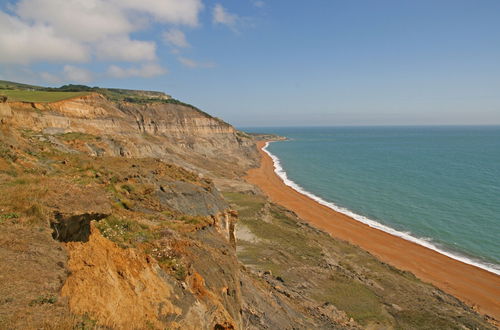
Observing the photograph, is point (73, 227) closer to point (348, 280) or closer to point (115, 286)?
point (115, 286)

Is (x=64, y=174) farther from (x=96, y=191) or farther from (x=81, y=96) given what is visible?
(x=81, y=96)

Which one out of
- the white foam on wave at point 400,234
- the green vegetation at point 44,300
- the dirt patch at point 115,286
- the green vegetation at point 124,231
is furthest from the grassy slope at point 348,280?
the green vegetation at point 44,300

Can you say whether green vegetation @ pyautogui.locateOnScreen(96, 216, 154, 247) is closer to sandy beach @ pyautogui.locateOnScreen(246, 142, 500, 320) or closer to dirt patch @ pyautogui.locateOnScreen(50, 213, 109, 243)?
dirt patch @ pyautogui.locateOnScreen(50, 213, 109, 243)

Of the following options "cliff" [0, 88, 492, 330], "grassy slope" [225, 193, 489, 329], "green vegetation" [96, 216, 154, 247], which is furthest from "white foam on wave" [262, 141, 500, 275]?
"green vegetation" [96, 216, 154, 247]

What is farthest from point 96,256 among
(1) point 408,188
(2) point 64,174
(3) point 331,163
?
(3) point 331,163

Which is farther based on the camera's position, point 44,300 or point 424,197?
point 424,197

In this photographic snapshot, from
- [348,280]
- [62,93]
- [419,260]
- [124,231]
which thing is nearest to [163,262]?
[124,231]

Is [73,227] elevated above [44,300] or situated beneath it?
elevated above
